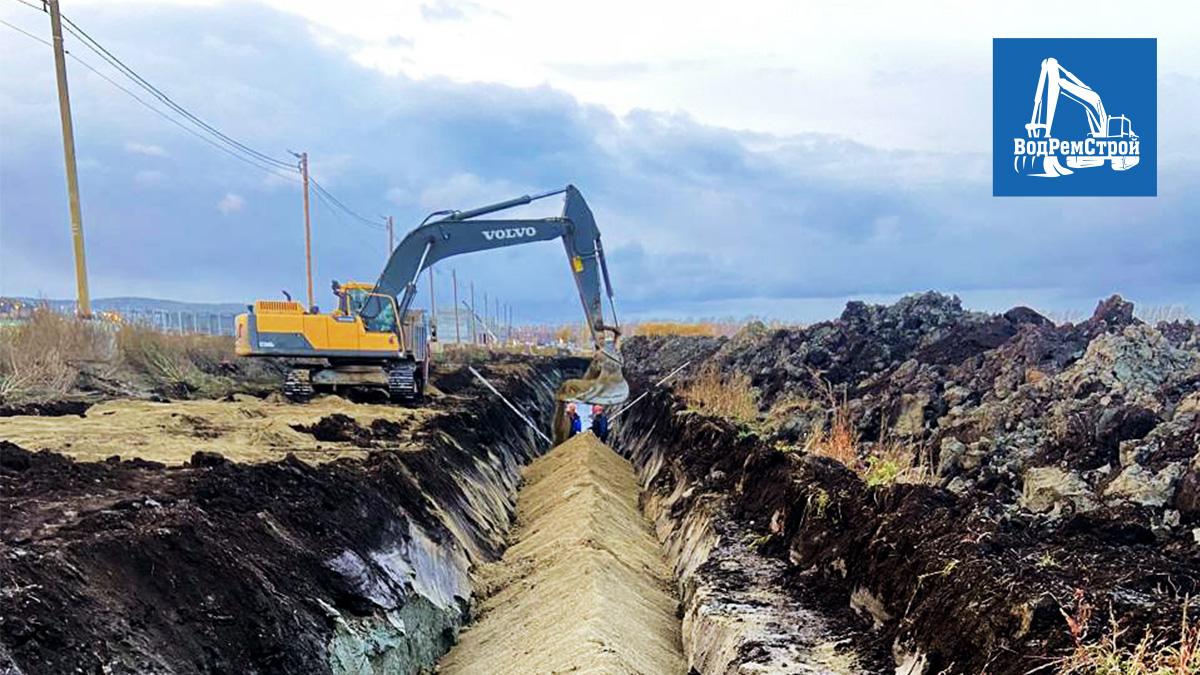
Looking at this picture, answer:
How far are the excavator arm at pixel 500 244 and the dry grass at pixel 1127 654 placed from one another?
42.3ft

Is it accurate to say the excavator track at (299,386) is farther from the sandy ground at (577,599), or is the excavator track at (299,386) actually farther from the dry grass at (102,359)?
the sandy ground at (577,599)

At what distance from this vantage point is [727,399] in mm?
16281

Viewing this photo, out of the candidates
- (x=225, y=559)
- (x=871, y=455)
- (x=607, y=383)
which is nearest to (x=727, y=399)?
(x=607, y=383)

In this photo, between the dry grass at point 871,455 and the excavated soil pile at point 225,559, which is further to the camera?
the dry grass at point 871,455

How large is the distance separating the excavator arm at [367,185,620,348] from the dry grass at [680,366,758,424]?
232 centimetres

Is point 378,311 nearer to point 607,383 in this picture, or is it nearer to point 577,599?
point 607,383

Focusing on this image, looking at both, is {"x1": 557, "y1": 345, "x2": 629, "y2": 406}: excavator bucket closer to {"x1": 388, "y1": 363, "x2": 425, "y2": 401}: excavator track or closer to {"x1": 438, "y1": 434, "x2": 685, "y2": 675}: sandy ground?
{"x1": 388, "y1": 363, "x2": 425, "y2": 401}: excavator track

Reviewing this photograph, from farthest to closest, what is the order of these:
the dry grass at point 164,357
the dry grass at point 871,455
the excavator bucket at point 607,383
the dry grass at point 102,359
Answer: the dry grass at point 164,357
the excavator bucket at point 607,383
the dry grass at point 102,359
the dry grass at point 871,455

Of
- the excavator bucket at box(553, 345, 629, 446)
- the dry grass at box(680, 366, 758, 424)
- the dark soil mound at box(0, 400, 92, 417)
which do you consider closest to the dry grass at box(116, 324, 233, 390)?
the dark soil mound at box(0, 400, 92, 417)

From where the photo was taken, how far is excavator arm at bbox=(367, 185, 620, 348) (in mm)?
16469

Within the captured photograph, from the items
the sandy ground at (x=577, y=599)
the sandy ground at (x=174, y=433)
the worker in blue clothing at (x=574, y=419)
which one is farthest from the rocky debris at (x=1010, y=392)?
the sandy ground at (x=174, y=433)

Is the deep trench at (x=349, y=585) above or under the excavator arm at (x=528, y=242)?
under

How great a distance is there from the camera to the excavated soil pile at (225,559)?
4180 millimetres

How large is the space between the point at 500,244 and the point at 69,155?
9207mm
